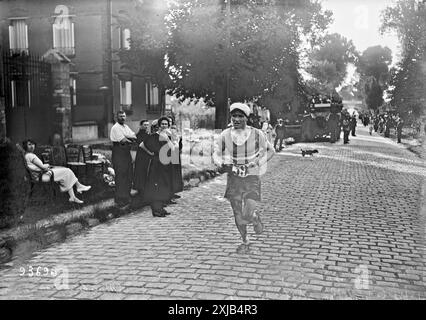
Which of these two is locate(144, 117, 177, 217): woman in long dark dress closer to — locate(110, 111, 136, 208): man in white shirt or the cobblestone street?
the cobblestone street

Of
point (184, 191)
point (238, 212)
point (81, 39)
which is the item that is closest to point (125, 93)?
point (81, 39)

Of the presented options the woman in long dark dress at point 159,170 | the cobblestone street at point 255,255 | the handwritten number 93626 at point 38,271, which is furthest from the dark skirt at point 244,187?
the woman in long dark dress at point 159,170

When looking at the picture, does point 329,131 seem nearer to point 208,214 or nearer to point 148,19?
point 148,19

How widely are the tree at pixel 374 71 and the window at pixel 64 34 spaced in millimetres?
30212

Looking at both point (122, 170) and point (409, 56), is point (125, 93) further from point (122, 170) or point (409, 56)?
point (409, 56)

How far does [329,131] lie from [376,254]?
2325 cm

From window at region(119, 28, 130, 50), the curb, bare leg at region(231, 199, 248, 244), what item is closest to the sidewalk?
the curb

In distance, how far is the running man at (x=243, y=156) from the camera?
5.56 meters

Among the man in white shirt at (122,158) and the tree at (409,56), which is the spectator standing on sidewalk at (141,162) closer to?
the man in white shirt at (122,158)

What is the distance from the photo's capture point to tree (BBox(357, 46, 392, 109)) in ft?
175

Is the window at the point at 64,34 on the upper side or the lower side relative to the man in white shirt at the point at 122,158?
upper

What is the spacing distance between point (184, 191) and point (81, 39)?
17.3m

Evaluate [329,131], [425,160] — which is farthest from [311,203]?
[329,131]

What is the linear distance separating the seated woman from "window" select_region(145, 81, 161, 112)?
2219 cm
